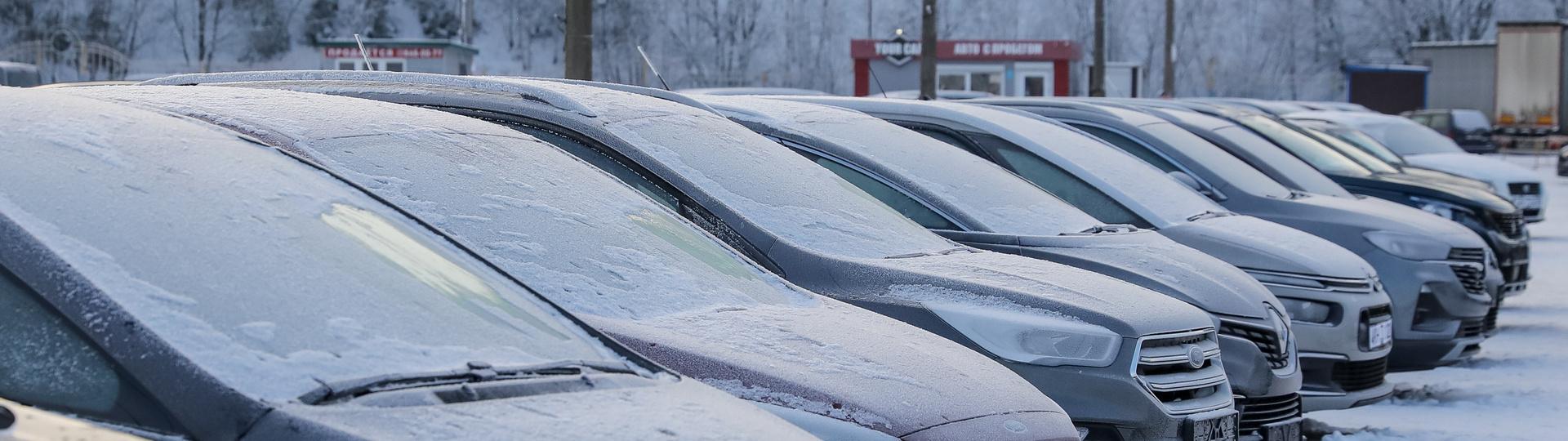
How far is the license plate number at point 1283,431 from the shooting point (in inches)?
235

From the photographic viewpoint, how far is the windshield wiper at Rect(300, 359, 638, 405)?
98.1 inches

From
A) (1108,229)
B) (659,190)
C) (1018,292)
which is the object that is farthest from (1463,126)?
(659,190)

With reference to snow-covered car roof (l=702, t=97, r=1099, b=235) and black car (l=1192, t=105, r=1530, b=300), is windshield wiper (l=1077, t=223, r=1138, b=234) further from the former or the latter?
black car (l=1192, t=105, r=1530, b=300)

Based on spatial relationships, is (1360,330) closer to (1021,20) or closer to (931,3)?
(931,3)

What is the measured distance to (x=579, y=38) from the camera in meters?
10.7

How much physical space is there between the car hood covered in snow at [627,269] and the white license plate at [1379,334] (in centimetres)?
395

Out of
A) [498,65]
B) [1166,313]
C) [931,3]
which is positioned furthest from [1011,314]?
[498,65]

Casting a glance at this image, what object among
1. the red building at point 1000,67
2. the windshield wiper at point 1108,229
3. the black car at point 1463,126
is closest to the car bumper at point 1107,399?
the windshield wiper at point 1108,229

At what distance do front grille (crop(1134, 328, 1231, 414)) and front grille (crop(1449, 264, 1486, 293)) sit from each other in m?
4.32

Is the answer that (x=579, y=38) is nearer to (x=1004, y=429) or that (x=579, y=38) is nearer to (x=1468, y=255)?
(x=1468, y=255)

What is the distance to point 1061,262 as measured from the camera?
6.36m

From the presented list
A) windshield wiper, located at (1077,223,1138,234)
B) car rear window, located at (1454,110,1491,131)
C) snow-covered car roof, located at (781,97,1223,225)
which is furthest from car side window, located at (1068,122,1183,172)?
car rear window, located at (1454,110,1491,131)

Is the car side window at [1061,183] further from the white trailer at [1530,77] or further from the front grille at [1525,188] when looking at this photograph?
the white trailer at [1530,77]

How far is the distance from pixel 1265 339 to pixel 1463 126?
3353 cm
